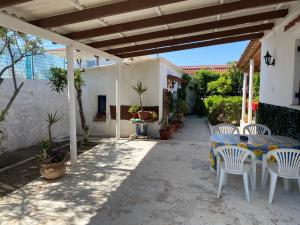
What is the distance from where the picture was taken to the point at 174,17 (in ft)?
17.7

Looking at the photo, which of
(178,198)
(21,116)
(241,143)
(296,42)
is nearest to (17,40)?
(21,116)

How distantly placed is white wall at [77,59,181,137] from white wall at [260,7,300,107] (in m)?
4.27

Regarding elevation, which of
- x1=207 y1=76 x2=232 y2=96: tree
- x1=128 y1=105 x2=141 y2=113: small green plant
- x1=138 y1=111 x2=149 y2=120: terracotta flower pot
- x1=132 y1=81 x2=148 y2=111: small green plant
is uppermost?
x1=207 y1=76 x2=232 y2=96: tree

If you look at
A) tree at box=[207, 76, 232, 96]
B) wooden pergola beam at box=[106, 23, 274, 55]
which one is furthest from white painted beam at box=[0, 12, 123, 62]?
tree at box=[207, 76, 232, 96]

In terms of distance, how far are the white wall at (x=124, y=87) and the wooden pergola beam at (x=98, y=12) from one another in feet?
19.3

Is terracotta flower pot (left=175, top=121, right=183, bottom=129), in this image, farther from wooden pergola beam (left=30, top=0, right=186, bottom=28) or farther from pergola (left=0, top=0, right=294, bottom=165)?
wooden pergola beam (left=30, top=0, right=186, bottom=28)

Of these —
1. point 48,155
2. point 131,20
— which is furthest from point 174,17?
point 48,155

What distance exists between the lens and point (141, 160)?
7.21 metres

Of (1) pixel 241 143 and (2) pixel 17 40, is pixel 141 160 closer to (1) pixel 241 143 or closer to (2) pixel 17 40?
(1) pixel 241 143

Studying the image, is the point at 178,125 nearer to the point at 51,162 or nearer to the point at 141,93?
the point at 141,93

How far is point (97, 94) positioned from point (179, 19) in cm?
689

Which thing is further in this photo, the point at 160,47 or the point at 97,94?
the point at 97,94

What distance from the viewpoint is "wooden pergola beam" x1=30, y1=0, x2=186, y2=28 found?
4.25m

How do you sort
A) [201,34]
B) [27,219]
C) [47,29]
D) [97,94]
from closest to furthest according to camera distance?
[27,219] < [47,29] < [201,34] < [97,94]
